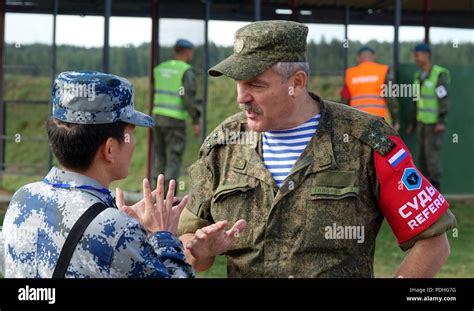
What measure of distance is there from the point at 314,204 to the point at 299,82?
1.39 ft

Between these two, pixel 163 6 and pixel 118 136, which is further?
pixel 163 6

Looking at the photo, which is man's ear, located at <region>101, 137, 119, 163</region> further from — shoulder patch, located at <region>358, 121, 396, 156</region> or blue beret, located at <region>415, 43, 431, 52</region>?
blue beret, located at <region>415, 43, 431, 52</region>

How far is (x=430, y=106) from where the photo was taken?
11242 millimetres

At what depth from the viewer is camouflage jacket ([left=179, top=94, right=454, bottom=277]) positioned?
2.96 metres

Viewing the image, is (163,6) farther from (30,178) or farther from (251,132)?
(251,132)

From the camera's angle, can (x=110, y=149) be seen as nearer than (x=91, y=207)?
No

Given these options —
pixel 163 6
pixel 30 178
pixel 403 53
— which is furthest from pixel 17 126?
pixel 403 53

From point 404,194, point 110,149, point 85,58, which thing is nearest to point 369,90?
point 85,58

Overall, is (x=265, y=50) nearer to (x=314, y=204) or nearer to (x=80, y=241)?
(x=314, y=204)

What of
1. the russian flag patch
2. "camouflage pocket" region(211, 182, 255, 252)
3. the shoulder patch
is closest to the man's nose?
"camouflage pocket" region(211, 182, 255, 252)

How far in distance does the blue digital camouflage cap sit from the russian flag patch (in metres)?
0.85

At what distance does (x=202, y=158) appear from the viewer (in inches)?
125

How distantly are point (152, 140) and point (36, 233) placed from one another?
8157 millimetres

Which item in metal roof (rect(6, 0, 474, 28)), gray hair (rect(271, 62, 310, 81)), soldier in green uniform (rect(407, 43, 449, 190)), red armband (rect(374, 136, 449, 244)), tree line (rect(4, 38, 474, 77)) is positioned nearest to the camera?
red armband (rect(374, 136, 449, 244))
